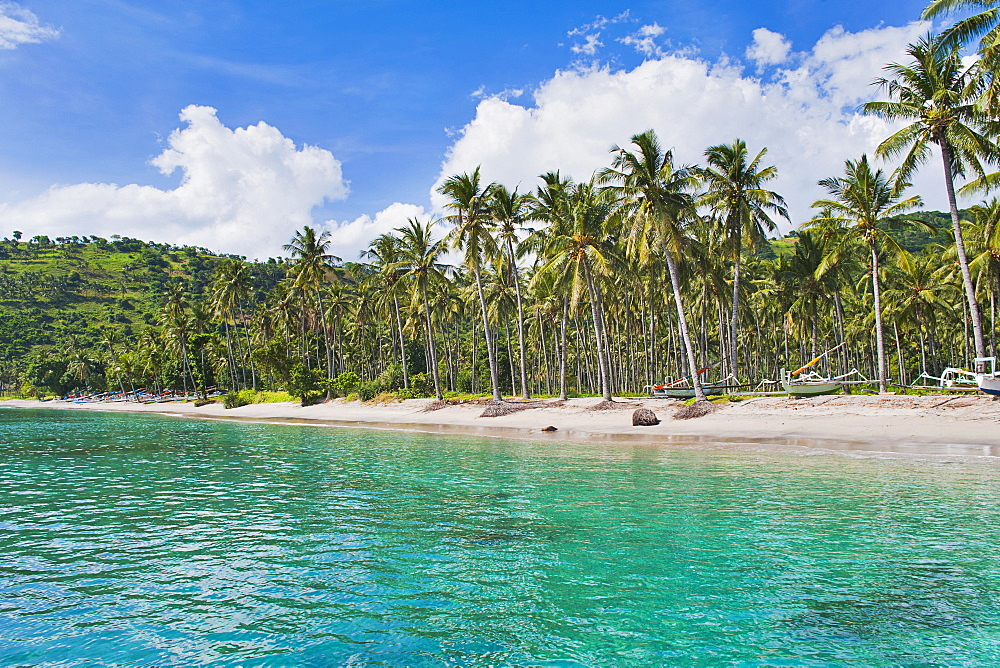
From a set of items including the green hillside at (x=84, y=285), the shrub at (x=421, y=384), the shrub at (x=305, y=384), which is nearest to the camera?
the shrub at (x=421, y=384)

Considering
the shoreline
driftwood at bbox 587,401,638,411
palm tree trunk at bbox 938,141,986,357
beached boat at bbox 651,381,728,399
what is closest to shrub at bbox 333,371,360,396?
the shoreline

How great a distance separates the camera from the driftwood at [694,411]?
2823 centimetres

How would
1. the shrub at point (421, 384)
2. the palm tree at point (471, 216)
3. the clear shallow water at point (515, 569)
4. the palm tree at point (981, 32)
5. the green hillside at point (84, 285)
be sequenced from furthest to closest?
the green hillside at point (84, 285), the shrub at point (421, 384), the palm tree at point (471, 216), the palm tree at point (981, 32), the clear shallow water at point (515, 569)

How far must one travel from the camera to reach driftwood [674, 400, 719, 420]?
28234 millimetres

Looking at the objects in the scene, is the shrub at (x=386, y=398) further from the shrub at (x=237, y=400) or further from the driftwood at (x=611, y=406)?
the driftwood at (x=611, y=406)

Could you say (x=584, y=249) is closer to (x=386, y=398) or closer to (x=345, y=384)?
(x=386, y=398)

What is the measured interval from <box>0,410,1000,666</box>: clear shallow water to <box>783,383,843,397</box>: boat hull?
12.7 m

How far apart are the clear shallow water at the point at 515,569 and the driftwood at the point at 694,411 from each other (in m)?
13.0

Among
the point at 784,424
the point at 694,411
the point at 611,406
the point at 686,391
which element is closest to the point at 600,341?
the point at 611,406

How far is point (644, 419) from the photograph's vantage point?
2772 cm

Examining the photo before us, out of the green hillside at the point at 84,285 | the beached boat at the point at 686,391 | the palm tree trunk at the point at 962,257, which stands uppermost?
the green hillside at the point at 84,285

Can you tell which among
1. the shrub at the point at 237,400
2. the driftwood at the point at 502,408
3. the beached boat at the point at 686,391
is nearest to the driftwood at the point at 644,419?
the beached boat at the point at 686,391

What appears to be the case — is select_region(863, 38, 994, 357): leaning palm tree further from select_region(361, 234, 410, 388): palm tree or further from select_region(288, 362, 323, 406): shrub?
select_region(288, 362, 323, 406): shrub

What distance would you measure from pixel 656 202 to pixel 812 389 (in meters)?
12.7
